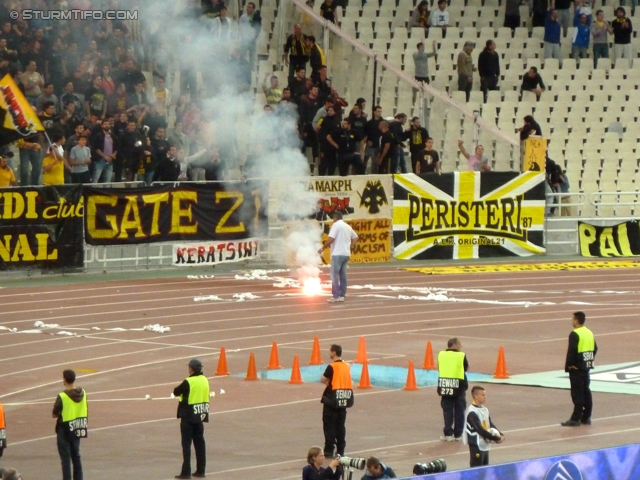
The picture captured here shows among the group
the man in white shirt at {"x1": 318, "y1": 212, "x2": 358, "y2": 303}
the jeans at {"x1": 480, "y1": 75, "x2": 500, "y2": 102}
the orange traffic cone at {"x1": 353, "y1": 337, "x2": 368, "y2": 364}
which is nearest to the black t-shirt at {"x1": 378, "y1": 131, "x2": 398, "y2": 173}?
the jeans at {"x1": 480, "y1": 75, "x2": 500, "y2": 102}

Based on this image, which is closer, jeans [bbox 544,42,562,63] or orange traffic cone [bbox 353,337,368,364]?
orange traffic cone [bbox 353,337,368,364]

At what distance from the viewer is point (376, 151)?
35.4 metres

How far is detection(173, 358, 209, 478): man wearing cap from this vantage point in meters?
14.7

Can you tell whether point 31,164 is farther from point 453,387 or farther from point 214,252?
point 453,387

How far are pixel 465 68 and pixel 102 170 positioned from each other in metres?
12.6

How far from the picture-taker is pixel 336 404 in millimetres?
15656

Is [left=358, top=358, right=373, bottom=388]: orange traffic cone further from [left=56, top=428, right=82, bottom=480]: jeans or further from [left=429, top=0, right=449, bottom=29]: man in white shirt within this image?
[left=429, top=0, right=449, bottom=29]: man in white shirt

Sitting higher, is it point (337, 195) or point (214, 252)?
point (337, 195)

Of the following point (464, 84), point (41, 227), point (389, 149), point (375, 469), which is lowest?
point (375, 469)

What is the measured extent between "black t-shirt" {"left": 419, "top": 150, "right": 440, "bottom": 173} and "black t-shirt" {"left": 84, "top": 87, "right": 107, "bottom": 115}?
8588 millimetres

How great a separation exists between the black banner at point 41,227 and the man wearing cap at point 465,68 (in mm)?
13571

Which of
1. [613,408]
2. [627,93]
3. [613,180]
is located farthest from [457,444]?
[627,93]

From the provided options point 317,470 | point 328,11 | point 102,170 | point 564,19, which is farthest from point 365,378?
point 564,19

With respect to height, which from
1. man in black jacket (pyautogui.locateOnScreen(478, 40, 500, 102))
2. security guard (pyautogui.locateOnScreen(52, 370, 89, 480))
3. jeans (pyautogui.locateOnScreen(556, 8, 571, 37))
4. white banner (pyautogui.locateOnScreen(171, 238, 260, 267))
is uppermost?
jeans (pyautogui.locateOnScreen(556, 8, 571, 37))
